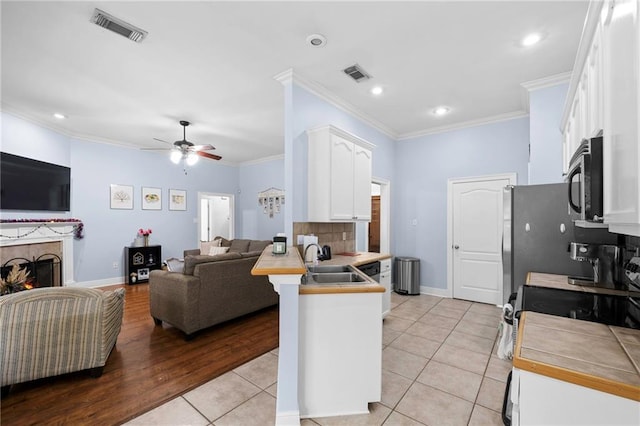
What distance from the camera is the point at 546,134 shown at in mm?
3223

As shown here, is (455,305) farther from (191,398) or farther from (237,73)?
(237,73)

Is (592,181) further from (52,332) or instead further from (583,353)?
(52,332)

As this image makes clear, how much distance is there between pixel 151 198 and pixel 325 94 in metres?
4.82

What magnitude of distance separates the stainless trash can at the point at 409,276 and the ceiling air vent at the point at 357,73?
306 centimetres

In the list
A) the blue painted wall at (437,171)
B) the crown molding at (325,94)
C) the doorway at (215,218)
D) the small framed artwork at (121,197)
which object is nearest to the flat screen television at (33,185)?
the small framed artwork at (121,197)

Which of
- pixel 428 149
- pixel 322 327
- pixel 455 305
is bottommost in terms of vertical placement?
pixel 455 305

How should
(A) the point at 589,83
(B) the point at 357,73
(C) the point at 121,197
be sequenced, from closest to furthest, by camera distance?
(A) the point at 589,83 < (B) the point at 357,73 < (C) the point at 121,197

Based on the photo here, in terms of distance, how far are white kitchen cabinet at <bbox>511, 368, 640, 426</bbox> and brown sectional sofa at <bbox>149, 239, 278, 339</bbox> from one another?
3.03m

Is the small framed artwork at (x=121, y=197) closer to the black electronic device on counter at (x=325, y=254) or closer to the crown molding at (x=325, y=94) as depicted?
the crown molding at (x=325, y=94)

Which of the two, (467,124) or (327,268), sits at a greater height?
(467,124)

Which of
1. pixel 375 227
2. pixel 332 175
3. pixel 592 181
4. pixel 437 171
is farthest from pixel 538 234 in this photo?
pixel 375 227

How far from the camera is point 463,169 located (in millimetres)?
4562

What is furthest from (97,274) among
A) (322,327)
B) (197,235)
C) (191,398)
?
(322,327)

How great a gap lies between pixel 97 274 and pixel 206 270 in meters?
3.74
